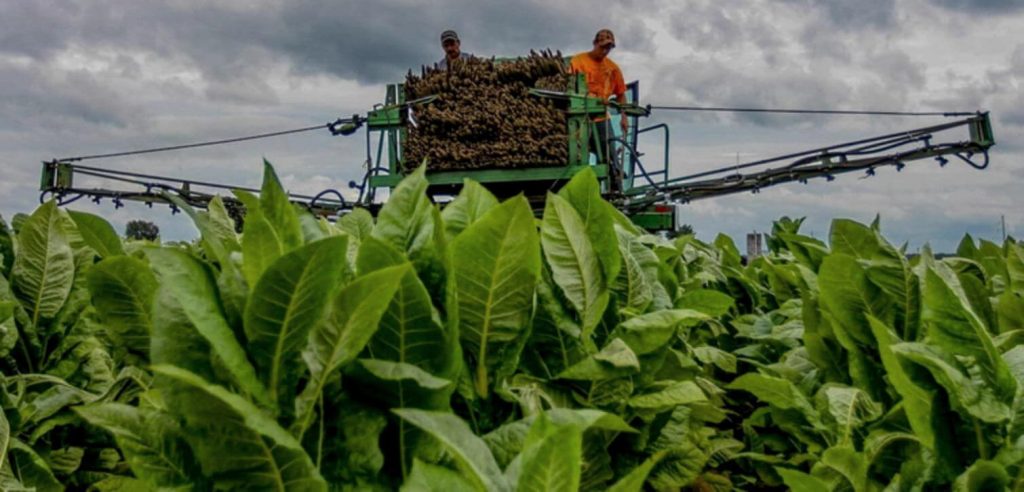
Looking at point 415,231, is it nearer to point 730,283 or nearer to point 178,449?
point 178,449

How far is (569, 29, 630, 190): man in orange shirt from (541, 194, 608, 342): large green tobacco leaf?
9997 mm

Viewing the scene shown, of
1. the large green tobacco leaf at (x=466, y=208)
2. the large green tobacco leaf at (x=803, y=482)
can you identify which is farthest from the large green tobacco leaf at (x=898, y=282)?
the large green tobacco leaf at (x=466, y=208)

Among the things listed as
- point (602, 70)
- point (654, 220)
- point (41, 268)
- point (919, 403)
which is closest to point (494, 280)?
point (919, 403)

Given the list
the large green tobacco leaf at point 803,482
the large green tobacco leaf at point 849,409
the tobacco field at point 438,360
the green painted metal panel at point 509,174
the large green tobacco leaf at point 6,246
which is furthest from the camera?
the green painted metal panel at point 509,174

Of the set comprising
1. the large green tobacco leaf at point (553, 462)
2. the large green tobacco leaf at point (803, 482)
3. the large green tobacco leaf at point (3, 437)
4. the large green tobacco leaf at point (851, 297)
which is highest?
the large green tobacco leaf at point (851, 297)

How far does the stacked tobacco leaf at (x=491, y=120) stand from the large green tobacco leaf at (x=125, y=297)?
865 centimetres

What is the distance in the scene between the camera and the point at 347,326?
729 millimetres

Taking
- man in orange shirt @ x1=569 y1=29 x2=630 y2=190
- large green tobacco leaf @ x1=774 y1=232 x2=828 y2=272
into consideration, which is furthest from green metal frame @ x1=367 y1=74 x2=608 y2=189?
large green tobacco leaf @ x1=774 y1=232 x2=828 y2=272

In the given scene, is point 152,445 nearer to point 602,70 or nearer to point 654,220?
point 654,220

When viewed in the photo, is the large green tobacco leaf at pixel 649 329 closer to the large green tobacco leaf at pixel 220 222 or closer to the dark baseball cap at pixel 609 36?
the large green tobacco leaf at pixel 220 222

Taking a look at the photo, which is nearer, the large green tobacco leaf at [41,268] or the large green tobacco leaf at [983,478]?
the large green tobacco leaf at [983,478]

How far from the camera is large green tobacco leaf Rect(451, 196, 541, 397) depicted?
2.83 ft

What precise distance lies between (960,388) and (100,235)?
3.91 feet

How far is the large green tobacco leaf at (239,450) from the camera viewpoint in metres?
0.72
